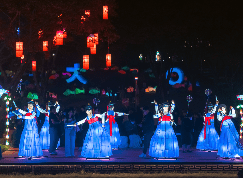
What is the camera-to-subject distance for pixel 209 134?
16.8m

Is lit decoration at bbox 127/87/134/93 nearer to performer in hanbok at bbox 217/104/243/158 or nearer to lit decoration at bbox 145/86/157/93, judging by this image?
lit decoration at bbox 145/86/157/93

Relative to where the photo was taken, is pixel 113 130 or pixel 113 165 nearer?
pixel 113 165

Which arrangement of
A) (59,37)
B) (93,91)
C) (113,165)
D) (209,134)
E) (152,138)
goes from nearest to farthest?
(113,165)
(152,138)
(209,134)
(59,37)
(93,91)

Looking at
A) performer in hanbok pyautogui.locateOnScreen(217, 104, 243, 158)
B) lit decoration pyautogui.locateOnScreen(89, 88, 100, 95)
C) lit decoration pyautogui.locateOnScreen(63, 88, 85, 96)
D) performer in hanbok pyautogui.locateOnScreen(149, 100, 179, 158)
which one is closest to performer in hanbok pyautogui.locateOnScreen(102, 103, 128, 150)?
performer in hanbok pyautogui.locateOnScreen(149, 100, 179, 158)

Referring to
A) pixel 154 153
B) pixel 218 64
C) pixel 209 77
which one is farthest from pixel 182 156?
pixel 209 77

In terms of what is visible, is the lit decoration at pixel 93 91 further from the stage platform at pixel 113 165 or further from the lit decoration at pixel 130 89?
the stage platform at pixel 113 165

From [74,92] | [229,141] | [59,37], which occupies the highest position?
[59,37]

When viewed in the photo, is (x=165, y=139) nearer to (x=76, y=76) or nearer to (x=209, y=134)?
(x=209, y=134)

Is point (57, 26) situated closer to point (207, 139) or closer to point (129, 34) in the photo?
point (207, 139)

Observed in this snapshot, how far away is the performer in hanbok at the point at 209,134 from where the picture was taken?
16625mm

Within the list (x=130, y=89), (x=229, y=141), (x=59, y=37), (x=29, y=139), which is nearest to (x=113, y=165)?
(x=29, y=139)

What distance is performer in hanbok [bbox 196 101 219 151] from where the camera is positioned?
54.5 ft

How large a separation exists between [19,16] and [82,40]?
10491 mm

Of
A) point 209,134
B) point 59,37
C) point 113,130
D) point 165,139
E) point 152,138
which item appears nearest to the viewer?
point 165,139
